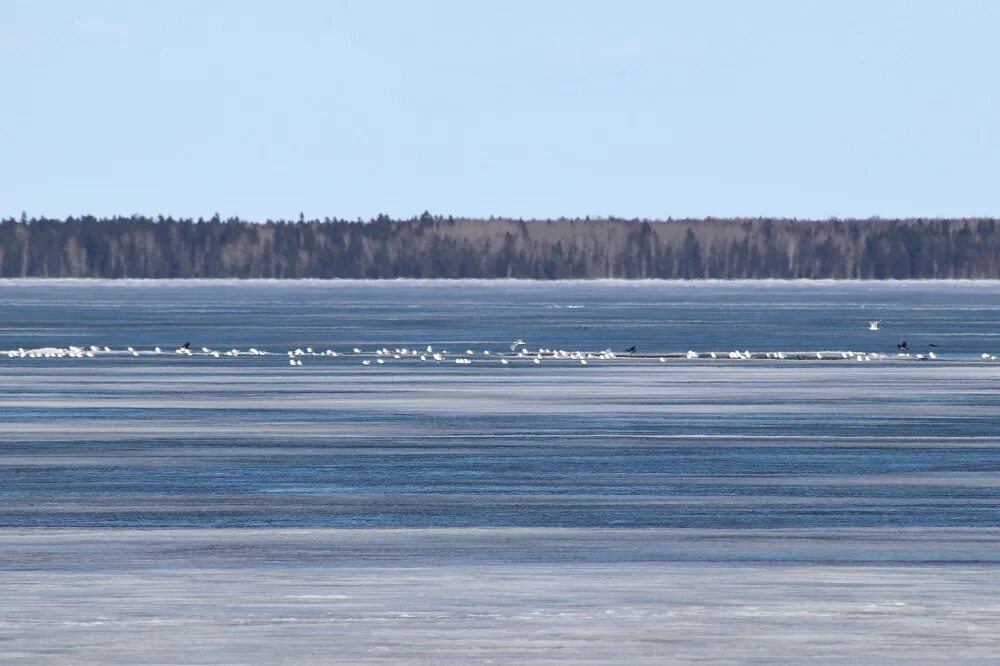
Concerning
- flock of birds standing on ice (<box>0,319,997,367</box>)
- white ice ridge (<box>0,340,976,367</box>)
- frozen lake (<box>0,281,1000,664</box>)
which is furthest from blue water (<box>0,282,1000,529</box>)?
flock of birds standing on ice (<box>0,319,997,367</box>)

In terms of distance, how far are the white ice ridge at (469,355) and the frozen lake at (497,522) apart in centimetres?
1010

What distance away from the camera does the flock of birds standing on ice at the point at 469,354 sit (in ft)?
155

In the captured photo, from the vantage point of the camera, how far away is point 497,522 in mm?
16359

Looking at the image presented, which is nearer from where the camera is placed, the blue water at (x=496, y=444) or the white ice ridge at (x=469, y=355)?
the blue water at (x=496, y=444)

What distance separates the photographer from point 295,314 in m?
95.6

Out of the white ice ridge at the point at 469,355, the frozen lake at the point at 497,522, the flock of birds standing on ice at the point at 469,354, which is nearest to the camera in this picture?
the frozen lake at the point at 497,522

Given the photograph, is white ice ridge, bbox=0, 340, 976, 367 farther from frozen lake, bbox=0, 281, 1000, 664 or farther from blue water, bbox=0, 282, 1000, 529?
frozen lake, bbox=0, 281, 1000, 664

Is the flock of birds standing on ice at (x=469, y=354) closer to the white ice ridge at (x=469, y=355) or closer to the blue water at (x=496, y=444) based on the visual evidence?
the white ice ridge at (x=469, y=355)

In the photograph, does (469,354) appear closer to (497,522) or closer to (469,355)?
(469,355)

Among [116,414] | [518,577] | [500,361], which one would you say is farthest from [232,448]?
[500,361]

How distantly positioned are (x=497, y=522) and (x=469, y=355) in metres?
32.2

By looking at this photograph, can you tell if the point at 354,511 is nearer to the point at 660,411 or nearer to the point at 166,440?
the point at 166,440

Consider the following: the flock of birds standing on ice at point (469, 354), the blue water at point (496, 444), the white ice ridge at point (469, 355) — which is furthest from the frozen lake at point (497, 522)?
the flock of birds standing on ice at point (469, 354)

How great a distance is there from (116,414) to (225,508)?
11618mm
